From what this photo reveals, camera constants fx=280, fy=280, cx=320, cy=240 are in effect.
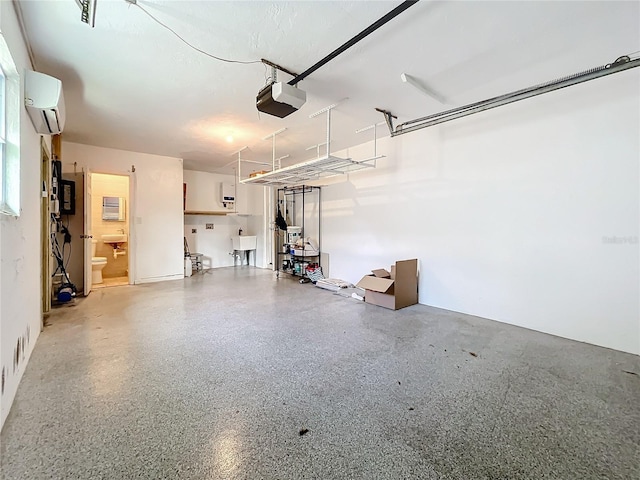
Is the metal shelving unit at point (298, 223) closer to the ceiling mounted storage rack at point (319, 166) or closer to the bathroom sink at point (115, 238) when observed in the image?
the ceiling mounted storage rack at point (319, 166)

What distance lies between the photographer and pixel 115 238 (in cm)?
662

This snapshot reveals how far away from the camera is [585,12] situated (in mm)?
2014

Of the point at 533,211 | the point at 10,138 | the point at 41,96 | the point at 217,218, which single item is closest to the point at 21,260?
the point at 10,138

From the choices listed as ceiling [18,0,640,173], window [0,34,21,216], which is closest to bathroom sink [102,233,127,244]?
ceiling [18,0,640,173]

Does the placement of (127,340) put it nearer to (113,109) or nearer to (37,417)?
(37,417)

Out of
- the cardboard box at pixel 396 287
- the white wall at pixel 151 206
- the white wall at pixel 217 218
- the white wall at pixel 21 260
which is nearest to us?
the white wall at pixel 21 260

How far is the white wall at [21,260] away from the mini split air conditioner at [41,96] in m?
0.08

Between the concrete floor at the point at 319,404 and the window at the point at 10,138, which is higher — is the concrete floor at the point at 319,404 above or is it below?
below

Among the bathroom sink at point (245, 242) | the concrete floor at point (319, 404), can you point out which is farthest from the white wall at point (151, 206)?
the concrete floor at point (319, 404)

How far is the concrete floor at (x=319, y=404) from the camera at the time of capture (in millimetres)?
1407

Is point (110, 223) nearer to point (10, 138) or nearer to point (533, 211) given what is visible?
point (10, 138)

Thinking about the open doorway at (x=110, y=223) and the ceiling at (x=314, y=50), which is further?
the open doorway at (x=110, y=223)

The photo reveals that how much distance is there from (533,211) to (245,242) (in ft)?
21.7

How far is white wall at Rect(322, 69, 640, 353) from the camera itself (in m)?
2.79
